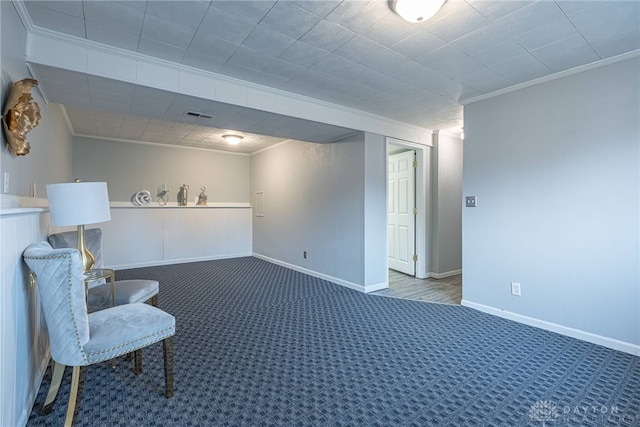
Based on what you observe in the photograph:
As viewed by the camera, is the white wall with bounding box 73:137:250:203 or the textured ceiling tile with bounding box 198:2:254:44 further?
the white wall with bounding box 73:137:250:203

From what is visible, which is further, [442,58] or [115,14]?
[442,58]

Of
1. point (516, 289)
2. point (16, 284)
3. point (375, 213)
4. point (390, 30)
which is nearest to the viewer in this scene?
point (16, 284)

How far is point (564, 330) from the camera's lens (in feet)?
9.22

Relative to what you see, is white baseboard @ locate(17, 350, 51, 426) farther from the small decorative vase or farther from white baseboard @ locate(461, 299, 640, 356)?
the small decorative vase

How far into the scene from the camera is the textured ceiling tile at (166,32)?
6.87 ft

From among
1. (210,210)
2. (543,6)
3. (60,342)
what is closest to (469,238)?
(543,6)

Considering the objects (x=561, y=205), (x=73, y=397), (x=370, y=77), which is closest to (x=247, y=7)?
(x=370, y=77)

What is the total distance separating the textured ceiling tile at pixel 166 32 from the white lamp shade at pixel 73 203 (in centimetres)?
116

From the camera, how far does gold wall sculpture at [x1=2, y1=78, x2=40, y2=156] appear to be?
5.38 feet

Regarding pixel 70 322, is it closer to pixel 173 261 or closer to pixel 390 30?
pixel 390 30

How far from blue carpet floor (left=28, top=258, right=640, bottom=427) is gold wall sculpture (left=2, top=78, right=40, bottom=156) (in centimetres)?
152

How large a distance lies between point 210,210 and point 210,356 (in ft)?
15.2

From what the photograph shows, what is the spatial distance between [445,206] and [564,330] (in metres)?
2.53

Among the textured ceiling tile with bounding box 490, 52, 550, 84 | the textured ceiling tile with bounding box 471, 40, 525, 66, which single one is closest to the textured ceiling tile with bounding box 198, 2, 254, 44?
the textured ceiling tile with bounding box 471, 40, 525, 66
